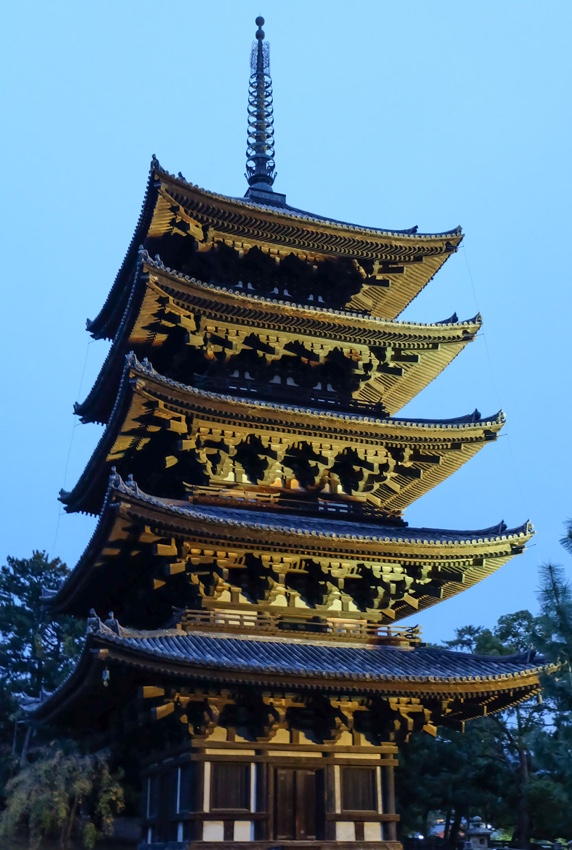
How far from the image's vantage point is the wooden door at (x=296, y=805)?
18594mm

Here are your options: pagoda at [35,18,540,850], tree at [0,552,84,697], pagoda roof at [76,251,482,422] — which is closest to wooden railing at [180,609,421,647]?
pagoda at [35,18,540,850]

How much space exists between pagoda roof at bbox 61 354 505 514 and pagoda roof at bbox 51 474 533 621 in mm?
1877

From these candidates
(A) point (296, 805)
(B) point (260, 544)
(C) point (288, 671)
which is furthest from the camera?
(B) point (260, 544)

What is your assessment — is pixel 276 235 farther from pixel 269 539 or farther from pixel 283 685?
pixel 283 685

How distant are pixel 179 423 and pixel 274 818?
29.5ft

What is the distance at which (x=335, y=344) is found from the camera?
24.6 m

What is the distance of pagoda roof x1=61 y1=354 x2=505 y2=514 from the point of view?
2111 cm

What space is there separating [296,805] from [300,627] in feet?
12.5

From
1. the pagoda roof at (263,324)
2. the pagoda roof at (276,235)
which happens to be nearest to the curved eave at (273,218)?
the pagoda roof at (276,235)

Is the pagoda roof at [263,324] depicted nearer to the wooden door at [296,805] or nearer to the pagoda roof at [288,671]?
the pagoda roof at [288,671]

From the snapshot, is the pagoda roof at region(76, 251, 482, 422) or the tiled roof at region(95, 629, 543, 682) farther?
the pagoda roof at region(76, 251, 482, 422)

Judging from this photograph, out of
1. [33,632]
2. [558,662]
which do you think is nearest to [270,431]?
[558,662]

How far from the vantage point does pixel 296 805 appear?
1873 centimetres

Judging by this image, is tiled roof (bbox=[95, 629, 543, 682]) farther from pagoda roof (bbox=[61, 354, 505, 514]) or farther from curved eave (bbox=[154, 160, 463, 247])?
curved eave (bbox=[154, 160, 463, 247])
